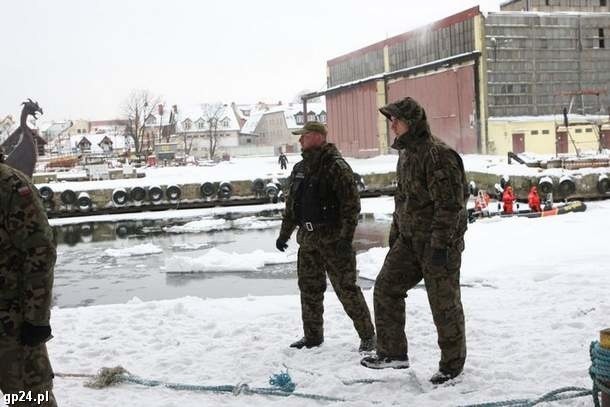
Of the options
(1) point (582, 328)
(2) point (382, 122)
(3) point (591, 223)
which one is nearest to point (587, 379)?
(1) point (582, 328)

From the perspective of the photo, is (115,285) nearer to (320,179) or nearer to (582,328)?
(320,179)

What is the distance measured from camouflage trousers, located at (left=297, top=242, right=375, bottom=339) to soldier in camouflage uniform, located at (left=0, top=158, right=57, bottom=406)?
2.52 metres

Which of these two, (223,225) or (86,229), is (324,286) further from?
(86,229)

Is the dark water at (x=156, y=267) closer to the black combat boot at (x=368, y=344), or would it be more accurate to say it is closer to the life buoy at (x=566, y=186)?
the black combat boot at (x=368, y=344)

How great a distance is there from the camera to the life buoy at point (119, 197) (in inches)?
1037

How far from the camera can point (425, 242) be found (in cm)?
446

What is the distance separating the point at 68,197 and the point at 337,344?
2220 centimetres

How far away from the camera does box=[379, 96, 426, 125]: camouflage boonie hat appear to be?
453 centimetres

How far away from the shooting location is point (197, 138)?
346 ft

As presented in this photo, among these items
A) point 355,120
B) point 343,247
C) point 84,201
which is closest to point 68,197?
point 84,201

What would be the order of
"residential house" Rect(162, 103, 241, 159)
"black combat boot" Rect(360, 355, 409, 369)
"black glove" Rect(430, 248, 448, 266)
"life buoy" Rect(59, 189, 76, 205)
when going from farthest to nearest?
"residential house" Rect(162, 103, 241, 159) → "life buoy" Rect(59, 189, 76, 205) → "black combat boot" Rect(360, 355, 409, 369) → "black glove" Rect(430, 248, 448, 266)

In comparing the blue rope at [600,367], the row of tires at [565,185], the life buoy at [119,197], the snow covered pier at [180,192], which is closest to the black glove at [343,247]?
the blue rope at [600,367]

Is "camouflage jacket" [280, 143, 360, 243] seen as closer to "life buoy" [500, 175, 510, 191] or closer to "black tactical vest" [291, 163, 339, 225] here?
"black tactical vest" [291, 163, 339, 225]

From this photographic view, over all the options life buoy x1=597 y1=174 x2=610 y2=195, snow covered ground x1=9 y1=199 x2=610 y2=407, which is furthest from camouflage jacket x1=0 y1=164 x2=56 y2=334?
life buoy x1=597 y1=174 x2=610 y2=195
